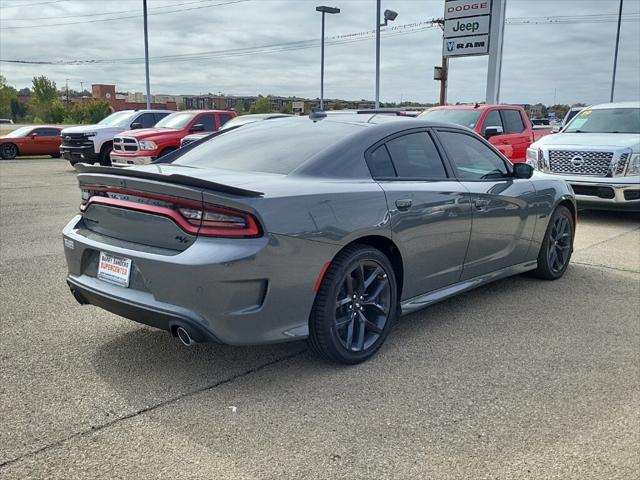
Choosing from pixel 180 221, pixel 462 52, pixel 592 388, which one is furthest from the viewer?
pixel 462 52

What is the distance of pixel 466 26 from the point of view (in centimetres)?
1750

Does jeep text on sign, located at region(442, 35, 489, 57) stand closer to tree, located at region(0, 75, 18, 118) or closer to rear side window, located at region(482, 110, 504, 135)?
rear side window, located at region(482, 110, 504, 135)

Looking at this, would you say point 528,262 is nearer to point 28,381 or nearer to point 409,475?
point 409,475

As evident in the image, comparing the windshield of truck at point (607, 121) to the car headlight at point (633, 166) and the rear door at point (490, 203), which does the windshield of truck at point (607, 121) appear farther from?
the rear door at point (490, 203)

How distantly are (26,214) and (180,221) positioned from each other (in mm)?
7206

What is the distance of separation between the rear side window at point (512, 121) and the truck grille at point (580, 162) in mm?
2790

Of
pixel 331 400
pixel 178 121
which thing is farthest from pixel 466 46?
pixel 331 400

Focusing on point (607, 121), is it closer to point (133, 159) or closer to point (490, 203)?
point (490, 203)

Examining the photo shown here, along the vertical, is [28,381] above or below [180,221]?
below

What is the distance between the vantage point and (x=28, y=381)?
11.1 feet

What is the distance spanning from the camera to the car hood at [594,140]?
936 centimetres

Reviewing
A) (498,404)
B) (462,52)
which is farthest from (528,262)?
(462,52)

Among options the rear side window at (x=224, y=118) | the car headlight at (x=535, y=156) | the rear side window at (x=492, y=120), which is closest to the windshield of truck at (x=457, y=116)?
the rear side window at (x=492, y=120)

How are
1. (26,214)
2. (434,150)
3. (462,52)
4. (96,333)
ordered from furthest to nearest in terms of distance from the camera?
(462,52) < (26,214) < (434,150) < (96,333)
